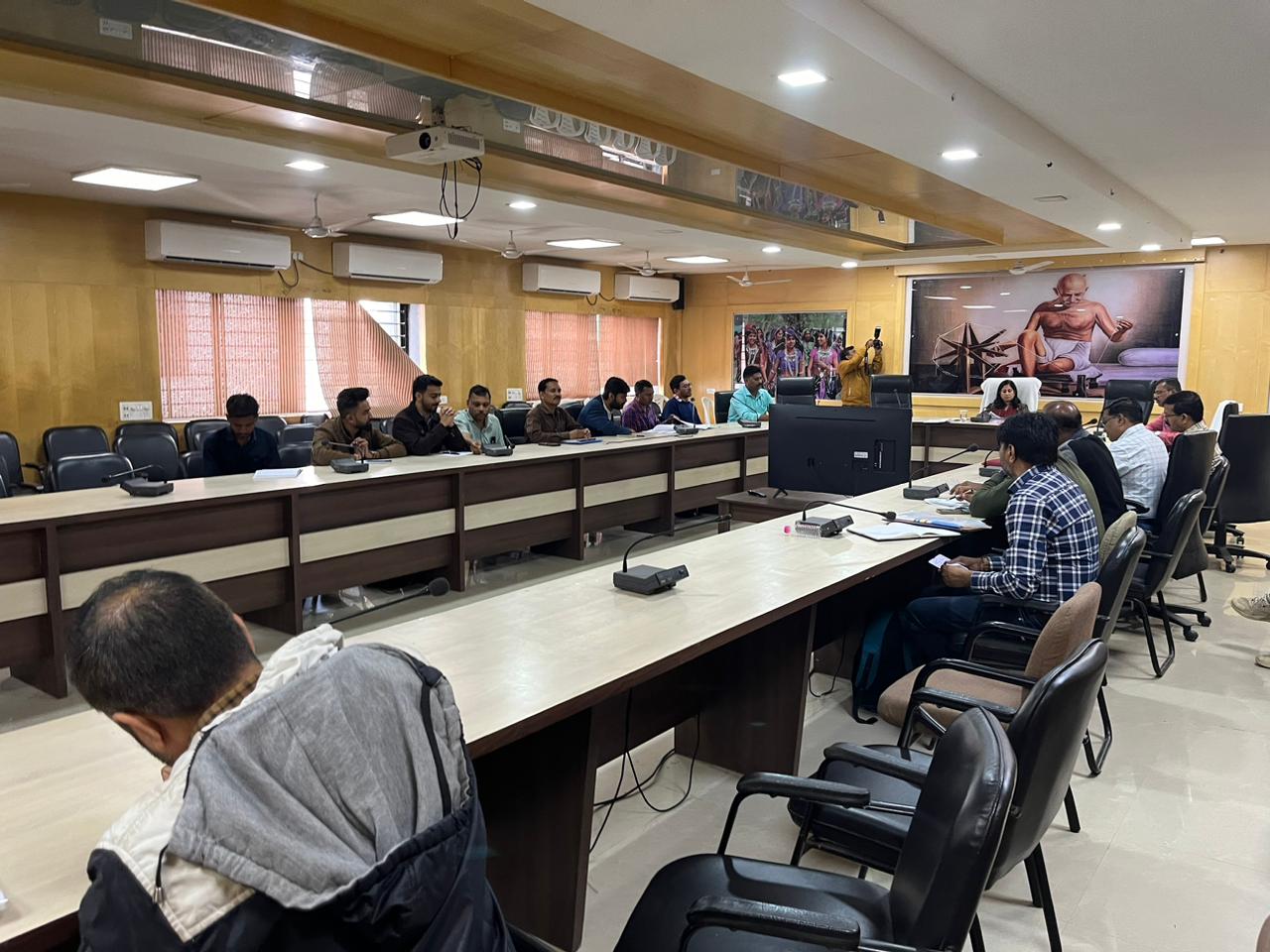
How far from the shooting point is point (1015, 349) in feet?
33.7

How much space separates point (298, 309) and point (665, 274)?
208 inches

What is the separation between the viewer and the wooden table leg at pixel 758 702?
2918 mm

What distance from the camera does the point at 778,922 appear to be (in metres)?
1.36

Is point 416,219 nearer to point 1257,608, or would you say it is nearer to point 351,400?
point 351,400

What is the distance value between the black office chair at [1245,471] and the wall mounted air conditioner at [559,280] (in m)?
6.70

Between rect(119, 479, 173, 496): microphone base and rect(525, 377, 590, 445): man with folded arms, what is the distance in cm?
283

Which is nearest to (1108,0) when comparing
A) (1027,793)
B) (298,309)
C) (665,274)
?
(1027,793)

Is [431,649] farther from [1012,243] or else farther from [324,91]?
[1012,243]

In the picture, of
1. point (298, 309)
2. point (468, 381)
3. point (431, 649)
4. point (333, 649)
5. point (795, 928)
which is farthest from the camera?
point (468, 381)

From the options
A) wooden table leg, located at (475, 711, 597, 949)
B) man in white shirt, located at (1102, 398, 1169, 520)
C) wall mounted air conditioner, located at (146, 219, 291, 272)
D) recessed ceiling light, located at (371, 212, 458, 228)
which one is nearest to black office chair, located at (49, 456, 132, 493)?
wall mounted air conditioner, located at (146, 219, 291, 272)

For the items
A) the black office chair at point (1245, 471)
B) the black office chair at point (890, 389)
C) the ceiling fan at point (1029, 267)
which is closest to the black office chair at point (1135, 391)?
the ceiling fan at point (1029, 267)

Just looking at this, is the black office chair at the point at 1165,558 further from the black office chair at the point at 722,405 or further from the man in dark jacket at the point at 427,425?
the black office chair at the point at 722,405

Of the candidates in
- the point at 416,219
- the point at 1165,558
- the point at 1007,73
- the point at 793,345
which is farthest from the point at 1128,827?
the point at 793,345

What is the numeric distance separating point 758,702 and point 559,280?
7.99 meters
